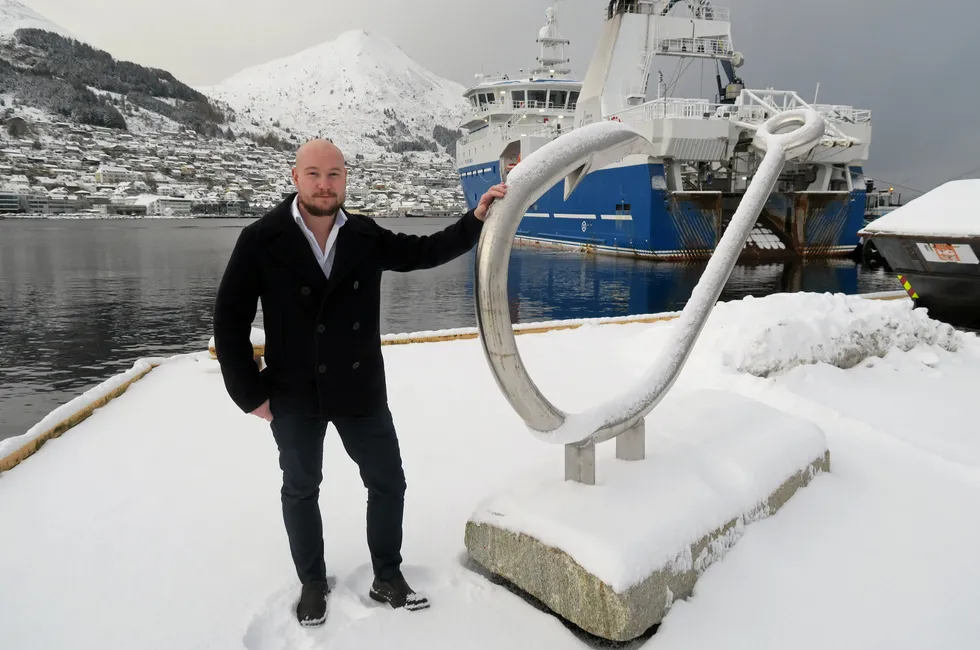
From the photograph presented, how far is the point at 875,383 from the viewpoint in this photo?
4070mm

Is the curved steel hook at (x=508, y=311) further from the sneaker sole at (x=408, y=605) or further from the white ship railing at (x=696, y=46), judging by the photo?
the white ship railing at (x=696, y=46)

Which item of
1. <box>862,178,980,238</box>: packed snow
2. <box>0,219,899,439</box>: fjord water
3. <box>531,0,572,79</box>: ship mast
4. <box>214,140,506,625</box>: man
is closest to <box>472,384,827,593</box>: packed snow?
<box>214,140,506,625</box>: man

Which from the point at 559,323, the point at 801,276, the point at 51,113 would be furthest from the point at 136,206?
the point at 559,323

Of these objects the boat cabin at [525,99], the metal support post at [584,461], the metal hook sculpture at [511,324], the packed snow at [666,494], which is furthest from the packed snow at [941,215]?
the boat cabin at [525,99]

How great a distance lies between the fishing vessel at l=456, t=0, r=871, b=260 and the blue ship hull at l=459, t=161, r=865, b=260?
34 millimetres

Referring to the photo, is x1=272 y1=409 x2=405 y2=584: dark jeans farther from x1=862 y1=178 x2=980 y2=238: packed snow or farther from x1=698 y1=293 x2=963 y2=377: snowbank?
x1=862 y1=178 x2=980 y2=238: packed snow

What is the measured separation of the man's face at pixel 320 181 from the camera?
1.69m

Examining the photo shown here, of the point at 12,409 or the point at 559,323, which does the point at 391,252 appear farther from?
the point at 12,409

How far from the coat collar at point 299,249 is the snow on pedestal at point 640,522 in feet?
3.03

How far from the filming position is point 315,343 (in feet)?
5.72

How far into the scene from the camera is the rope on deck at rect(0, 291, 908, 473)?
311cm

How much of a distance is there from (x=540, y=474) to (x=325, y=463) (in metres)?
1.26

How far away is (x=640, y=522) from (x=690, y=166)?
61.2 feet

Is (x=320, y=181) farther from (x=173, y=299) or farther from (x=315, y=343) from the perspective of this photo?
(x=173, y=299)
